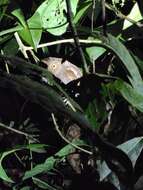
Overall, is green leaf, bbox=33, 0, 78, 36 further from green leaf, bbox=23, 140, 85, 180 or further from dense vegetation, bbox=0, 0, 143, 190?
green leaf, bbox=23, 140, 85, 180

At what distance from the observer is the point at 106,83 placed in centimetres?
111

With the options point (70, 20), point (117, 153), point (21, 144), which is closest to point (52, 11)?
point (70, 20)

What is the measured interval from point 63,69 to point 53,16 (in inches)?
4.9

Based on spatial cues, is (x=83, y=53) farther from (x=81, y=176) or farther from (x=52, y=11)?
(x=81, y=176)

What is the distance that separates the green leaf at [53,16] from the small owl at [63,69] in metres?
0.08

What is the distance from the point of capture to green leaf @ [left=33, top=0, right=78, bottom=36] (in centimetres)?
119

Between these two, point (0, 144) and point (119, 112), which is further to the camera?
point (0, 144)

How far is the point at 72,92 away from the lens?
119cm

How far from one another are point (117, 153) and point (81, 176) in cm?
33

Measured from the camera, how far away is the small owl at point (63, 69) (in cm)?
122

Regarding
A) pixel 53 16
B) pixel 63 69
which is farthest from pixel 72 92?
pixel 53 16

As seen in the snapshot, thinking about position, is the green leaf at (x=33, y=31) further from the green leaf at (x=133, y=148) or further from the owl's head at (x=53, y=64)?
the green leaf at (x=133, y=148)

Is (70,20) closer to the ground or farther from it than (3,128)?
farther from it

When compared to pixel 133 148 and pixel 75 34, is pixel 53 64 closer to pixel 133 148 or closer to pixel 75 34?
pixel 75 34
